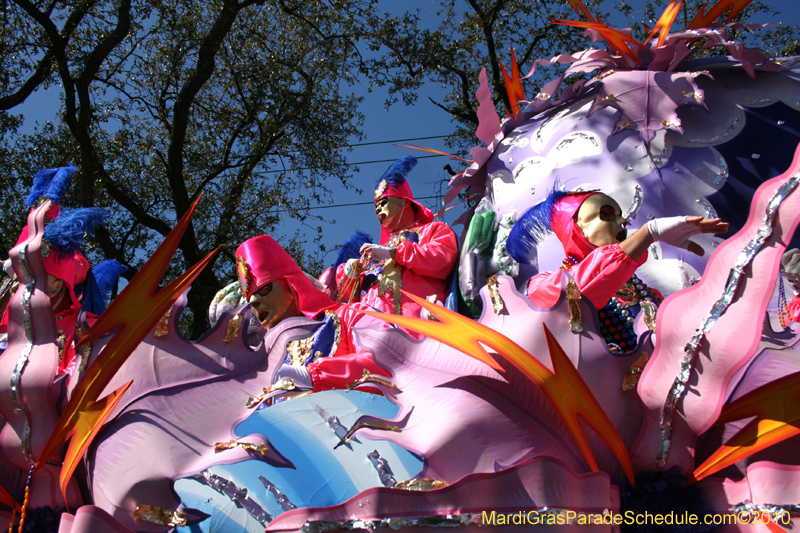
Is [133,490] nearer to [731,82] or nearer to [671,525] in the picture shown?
[671,525]

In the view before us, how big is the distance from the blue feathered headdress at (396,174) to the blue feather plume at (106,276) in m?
1.98

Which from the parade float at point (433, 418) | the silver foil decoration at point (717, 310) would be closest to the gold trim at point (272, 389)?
the parade float at point (433, 418)

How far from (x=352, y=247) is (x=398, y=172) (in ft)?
2.09

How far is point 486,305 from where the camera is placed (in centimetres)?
222

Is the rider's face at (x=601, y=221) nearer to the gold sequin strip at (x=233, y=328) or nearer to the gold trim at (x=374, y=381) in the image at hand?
the gold trim at (x=374, y=381)

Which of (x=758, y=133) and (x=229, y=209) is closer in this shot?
(x=758, y=133)

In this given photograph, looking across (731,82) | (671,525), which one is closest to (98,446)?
(671,525)

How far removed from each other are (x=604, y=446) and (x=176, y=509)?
4.16 feet

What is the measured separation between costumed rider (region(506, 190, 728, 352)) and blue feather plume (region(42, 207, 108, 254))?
1.80 meters

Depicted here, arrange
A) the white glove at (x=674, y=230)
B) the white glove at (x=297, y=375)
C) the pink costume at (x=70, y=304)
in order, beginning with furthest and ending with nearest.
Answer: the pink costume at (x=70, y=304)
the white glove at (x=297, y=375)
the white glove at (x=674, y=230)

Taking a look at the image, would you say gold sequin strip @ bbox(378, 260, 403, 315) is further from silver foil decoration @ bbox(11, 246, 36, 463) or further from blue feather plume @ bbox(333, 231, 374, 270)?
silver foil decoration @ bbox(11, 246, 36, 463)

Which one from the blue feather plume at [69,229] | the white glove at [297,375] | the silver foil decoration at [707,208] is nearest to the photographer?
the blue feather plume at [69,229]

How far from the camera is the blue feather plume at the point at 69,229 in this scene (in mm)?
2613

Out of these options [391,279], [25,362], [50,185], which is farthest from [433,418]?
[391,279]
